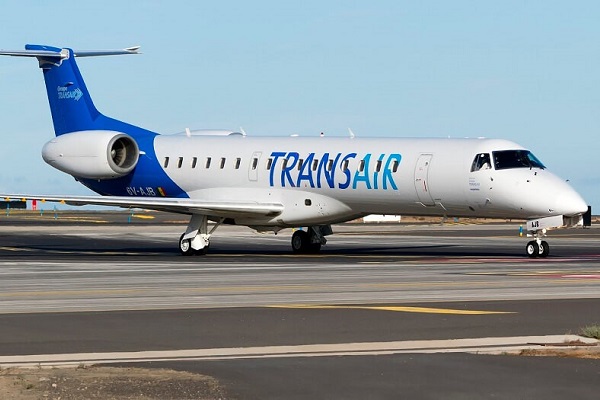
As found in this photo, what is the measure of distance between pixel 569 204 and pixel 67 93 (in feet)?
63.3

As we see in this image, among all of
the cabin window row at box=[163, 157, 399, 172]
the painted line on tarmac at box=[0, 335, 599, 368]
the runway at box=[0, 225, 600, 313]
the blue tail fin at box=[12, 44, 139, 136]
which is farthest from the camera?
the blue tail fin at box=[12, 44, 139, 136]

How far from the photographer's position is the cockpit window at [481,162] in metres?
34.1

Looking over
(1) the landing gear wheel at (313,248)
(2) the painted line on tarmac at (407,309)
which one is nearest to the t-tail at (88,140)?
(1) the landing gear wheel at (313,248)

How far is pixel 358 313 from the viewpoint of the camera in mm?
17922

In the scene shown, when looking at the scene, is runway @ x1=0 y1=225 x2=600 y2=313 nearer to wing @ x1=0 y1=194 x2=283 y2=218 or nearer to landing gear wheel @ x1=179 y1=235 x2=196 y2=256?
landing gear wheel @ x1=179 y1=235 x2=196 y2=256

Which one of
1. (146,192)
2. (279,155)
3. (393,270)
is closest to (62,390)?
(393,270)

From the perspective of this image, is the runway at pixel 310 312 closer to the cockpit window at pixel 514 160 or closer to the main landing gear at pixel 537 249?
the main landing gear at pixel 537 249

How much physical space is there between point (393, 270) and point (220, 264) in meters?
5.39

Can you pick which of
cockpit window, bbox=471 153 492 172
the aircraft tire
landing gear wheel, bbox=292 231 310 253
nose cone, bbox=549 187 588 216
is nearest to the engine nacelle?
landing gear wheel, bbox=292 231 310 253

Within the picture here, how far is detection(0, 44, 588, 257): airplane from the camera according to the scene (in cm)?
3394

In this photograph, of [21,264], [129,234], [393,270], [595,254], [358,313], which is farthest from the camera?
[129,234]

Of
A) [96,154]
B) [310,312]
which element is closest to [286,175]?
[96,154]

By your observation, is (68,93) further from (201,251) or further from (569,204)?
(569,204)

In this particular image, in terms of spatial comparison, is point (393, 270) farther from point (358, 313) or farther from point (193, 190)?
point (193, 190)
